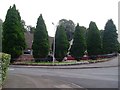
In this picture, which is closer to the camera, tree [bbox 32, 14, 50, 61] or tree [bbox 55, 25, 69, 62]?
tree [bbox 32, 14, 50, 61]

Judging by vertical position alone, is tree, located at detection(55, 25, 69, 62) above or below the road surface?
above

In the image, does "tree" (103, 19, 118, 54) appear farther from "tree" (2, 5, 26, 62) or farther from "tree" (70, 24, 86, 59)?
"tree" (2, 5, 26, 62)

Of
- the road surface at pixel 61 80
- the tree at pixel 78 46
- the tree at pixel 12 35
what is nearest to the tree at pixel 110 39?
the tree at pixel 78 46

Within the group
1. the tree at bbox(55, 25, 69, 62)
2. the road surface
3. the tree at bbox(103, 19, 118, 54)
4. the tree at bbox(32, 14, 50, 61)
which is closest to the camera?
the road surface

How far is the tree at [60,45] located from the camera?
57369 millimetres

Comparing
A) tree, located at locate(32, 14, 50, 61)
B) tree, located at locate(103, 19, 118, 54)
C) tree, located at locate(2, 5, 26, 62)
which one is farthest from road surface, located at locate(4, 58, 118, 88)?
tree, located at locate(103, 19, 118, 54)

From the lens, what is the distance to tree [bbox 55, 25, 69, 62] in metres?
57.4

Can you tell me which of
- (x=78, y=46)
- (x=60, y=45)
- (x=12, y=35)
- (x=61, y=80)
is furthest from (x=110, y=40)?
(x=61, y=80)

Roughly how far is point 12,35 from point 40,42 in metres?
5.58

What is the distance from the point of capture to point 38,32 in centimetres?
5534

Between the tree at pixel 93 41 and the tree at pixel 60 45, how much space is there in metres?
4.30

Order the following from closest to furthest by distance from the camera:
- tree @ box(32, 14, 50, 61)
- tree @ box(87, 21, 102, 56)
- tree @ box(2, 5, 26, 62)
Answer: tree @ box(2, 5, 26, 62) < tree @ box(32, 14, 50, 61) < tree @ box(87, 21, 102, 56)

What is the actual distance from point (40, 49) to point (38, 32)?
3.13 m

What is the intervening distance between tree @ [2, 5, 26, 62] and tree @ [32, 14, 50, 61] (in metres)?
3.09
